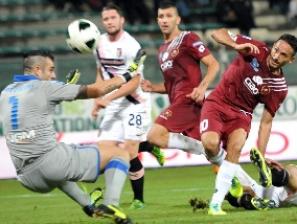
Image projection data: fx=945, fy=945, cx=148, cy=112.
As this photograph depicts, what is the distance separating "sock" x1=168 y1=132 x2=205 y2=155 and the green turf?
0.56 meters

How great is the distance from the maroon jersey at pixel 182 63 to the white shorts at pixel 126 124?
482mm

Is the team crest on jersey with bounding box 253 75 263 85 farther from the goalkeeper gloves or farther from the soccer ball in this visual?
the soccer ball

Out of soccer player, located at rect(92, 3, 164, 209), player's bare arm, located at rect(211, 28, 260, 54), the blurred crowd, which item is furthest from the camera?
the blurred crowd

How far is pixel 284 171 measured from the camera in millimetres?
9125

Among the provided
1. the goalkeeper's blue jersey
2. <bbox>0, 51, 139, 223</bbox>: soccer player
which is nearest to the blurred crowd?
<bbox>0, 51, 139, 223</bbox>: soccer player

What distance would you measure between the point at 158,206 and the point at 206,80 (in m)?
1.46

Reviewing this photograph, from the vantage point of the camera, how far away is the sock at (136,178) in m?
10.4

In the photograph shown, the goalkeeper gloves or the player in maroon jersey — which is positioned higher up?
the goalkeeper gloves

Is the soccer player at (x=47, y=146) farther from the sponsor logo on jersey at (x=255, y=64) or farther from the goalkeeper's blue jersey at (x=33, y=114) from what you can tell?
A: the sponsor logo on jersey at (x=255, y=64)

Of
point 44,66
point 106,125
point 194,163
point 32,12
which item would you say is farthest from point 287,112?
point 44,66

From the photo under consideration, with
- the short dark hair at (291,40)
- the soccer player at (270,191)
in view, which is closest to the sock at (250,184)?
the soccer player at (270,191)

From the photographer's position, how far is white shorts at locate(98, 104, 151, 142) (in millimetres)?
10945

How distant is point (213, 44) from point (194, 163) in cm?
511

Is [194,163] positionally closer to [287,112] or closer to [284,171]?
[287,112]
